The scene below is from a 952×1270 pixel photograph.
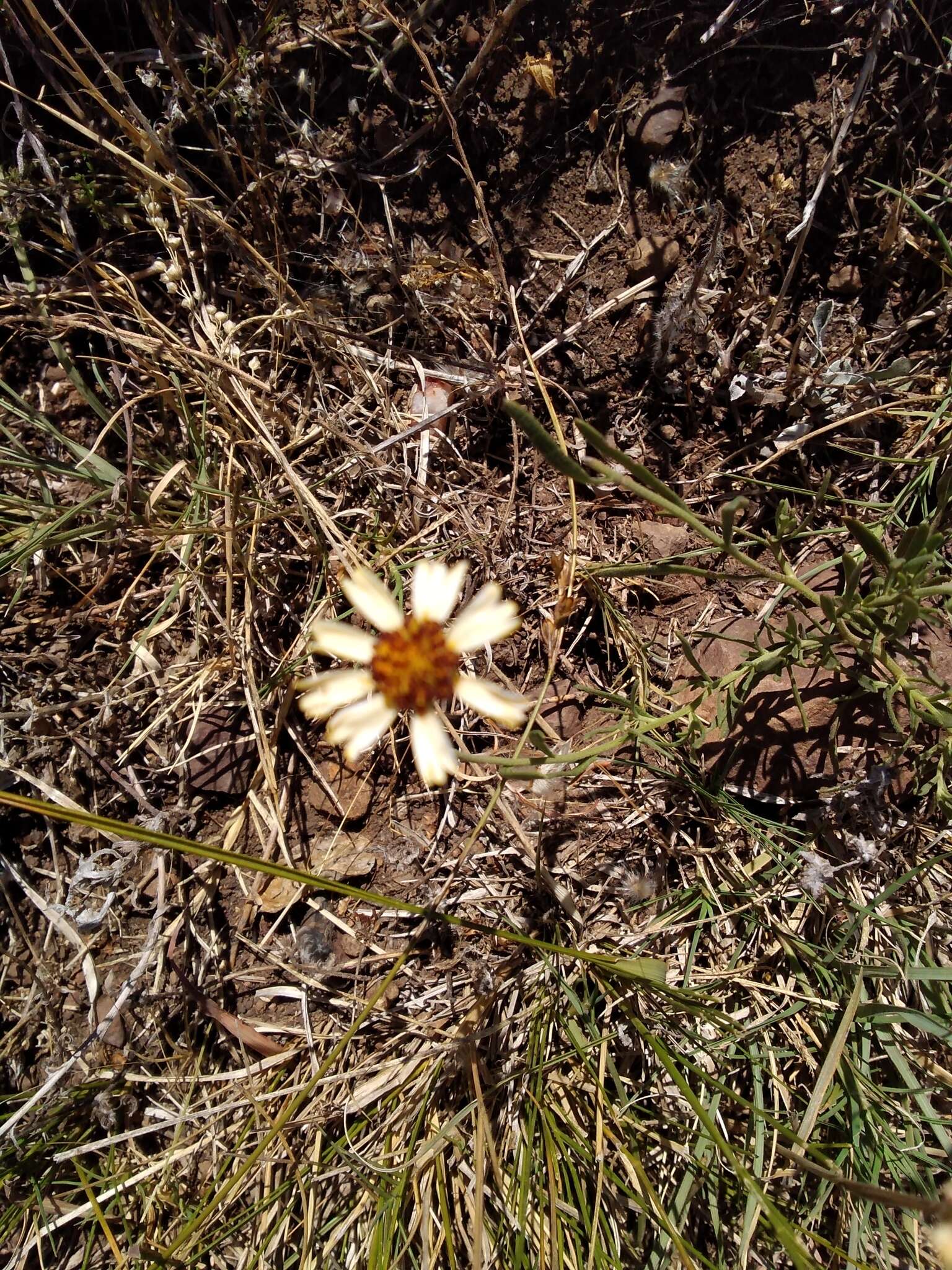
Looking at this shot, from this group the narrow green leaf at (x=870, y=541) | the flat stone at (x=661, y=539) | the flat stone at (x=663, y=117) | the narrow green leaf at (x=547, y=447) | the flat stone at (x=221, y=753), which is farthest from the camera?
the flat stone at (x=221, y=753)

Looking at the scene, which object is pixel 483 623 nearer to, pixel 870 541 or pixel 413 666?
pixel 413 666

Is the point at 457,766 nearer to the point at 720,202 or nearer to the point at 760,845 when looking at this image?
the point at 760,845

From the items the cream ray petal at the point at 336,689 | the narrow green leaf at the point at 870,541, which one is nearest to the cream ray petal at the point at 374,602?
the cream ray petal at the point at 336,689

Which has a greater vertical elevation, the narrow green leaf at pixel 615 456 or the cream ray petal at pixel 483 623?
the narrow green leaf at pixel 615 456

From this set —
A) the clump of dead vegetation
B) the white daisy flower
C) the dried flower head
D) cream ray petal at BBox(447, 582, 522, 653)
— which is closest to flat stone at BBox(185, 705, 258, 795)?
the clump of dead vegetation

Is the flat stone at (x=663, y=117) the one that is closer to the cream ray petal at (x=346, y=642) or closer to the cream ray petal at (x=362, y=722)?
the cream ray petal at (x=346, y=642)

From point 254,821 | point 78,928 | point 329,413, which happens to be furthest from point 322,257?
point 78,928

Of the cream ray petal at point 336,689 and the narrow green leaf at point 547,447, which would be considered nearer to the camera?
the narrow green leaf at point 547,447
